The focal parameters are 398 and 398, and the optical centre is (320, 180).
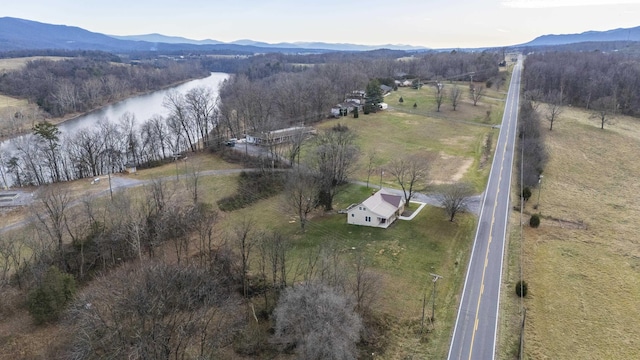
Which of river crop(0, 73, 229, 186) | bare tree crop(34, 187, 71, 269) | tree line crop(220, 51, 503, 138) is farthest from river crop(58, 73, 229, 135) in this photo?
bare tree crop(34, 187, 71, 269)

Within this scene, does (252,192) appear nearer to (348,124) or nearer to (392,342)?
(392,342)

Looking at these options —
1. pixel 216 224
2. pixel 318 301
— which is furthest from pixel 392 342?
pixel 216 224

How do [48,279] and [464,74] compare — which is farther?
[464,74]

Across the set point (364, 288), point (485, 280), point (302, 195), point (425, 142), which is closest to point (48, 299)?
point (364, 288)

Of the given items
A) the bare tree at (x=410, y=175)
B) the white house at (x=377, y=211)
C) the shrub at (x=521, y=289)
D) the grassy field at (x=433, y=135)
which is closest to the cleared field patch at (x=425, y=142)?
the grassy field at (x=433, y=135)

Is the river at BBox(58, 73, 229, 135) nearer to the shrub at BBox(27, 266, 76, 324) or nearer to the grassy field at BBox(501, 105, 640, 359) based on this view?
the shrub at BBox(27, 266, 76, 324)

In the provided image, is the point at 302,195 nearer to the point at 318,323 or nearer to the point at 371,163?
the point at 371,163

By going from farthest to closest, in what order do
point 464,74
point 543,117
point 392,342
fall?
1. point 464,74
2. point 543,117
3. point 392,342
